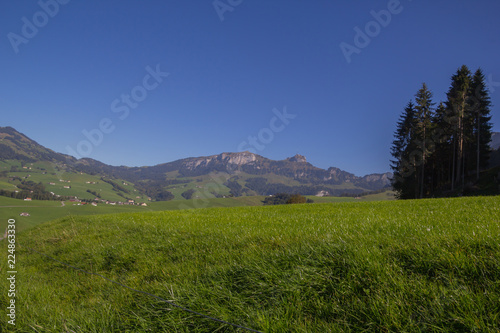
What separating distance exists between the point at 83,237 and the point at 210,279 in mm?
8569

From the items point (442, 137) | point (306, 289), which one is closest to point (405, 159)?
point (442, 137)

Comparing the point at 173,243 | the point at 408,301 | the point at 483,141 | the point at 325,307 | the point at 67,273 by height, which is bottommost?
the point at 67,273

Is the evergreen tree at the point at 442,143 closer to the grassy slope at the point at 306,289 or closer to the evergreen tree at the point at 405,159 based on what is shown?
the evergreen tree at the point at 405,159

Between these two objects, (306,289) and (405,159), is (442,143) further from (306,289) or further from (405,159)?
(306,289)

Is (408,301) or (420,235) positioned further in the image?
(420,235)

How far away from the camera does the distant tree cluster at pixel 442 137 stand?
1928 inches

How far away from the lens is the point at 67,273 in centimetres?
744

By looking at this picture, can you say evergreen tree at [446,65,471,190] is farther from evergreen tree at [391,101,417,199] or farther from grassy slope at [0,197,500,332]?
grassy slope at [0,197,500,332]

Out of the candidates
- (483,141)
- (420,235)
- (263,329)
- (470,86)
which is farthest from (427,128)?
(263,329)

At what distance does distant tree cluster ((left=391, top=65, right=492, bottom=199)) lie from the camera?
4897 centimetres

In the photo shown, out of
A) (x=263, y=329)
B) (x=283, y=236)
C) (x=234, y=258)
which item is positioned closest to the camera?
(x=263, y=329)

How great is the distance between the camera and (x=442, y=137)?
5309cm

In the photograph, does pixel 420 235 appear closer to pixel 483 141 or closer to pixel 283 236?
pixel 283 236

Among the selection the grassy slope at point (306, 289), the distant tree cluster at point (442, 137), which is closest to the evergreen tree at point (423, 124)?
the distant tree cluster at point (442, 137)
